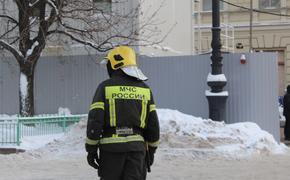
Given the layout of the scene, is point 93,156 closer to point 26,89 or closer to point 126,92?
point 126,92

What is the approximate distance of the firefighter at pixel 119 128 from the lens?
6.03 metres

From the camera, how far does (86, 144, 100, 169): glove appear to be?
603 centimetres

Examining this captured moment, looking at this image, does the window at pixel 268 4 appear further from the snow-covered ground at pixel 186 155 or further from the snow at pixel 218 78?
the snow-covered ground at pixel 186 155

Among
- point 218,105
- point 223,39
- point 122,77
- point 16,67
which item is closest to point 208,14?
point 223,39

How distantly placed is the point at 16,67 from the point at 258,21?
19.5 m

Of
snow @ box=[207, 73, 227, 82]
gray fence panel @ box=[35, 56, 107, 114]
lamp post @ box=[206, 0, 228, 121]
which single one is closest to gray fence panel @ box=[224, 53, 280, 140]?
lamp post @ box=[206, 0, 228, 121]

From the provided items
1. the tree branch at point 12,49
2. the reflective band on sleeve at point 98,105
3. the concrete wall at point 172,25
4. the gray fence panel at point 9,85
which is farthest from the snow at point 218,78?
the reflective band on sleeve at point 98,105

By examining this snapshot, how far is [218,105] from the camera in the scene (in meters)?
15.7

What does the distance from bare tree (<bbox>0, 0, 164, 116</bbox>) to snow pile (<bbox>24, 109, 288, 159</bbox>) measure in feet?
10.2

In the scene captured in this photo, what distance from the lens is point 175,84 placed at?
58.2 feet

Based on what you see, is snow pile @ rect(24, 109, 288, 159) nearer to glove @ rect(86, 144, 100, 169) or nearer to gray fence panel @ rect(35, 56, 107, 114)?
gray fence panel @ rect(35, 56, 107, 114)

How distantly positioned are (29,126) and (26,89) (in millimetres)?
2619

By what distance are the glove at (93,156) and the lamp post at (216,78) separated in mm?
9569

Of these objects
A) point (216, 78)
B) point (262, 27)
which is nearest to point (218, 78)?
point (216, 78)
